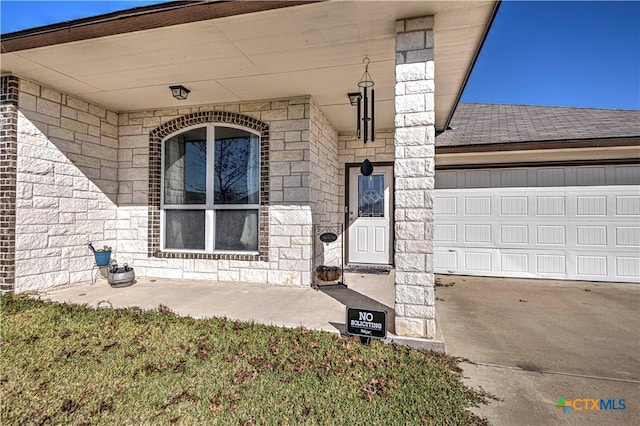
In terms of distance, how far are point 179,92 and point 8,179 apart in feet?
7.96

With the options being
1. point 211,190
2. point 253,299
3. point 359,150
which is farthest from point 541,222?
point 211,190

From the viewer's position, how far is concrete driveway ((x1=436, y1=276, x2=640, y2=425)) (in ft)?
6.82

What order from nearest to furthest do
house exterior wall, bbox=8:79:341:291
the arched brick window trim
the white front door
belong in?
house exterior wall, bbox=8:79:341:291
the arched brick window trim
the white front door

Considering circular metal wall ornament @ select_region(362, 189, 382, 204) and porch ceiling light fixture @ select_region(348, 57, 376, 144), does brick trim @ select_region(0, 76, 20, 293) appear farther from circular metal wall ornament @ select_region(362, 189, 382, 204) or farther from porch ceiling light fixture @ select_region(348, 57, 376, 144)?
circular metal wall ornament @ select_region(362, 189, 382, 204)

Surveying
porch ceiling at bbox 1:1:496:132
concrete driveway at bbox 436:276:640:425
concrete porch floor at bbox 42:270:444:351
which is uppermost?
porch ceiling at bbox 1:1:496:132

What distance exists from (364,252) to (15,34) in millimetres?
5992

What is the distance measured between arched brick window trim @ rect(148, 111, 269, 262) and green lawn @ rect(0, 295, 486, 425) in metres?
1.99

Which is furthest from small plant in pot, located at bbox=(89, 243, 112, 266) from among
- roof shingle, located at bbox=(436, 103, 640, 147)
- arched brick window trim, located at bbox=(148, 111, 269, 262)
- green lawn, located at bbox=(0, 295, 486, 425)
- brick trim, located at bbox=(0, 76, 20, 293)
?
roof shingle, located at bbox=(436, 103, 640, 147)

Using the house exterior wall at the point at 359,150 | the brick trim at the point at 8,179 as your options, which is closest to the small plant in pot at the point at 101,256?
the brick trim at the point at 8,179

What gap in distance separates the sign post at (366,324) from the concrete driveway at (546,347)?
68cm

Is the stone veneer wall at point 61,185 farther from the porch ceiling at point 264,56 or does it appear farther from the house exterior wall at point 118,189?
the porch ceiling at point 264,56

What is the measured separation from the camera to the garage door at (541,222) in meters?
5.73

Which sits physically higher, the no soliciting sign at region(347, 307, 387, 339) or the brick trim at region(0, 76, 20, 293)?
the brick trim at region(0, 76, 20, 293)

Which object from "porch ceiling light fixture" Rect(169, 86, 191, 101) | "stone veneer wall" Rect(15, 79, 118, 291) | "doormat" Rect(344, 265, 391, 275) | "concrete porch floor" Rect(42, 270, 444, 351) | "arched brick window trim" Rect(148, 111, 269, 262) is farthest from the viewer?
"doormat" Rect(344, 265, 391, 275)
